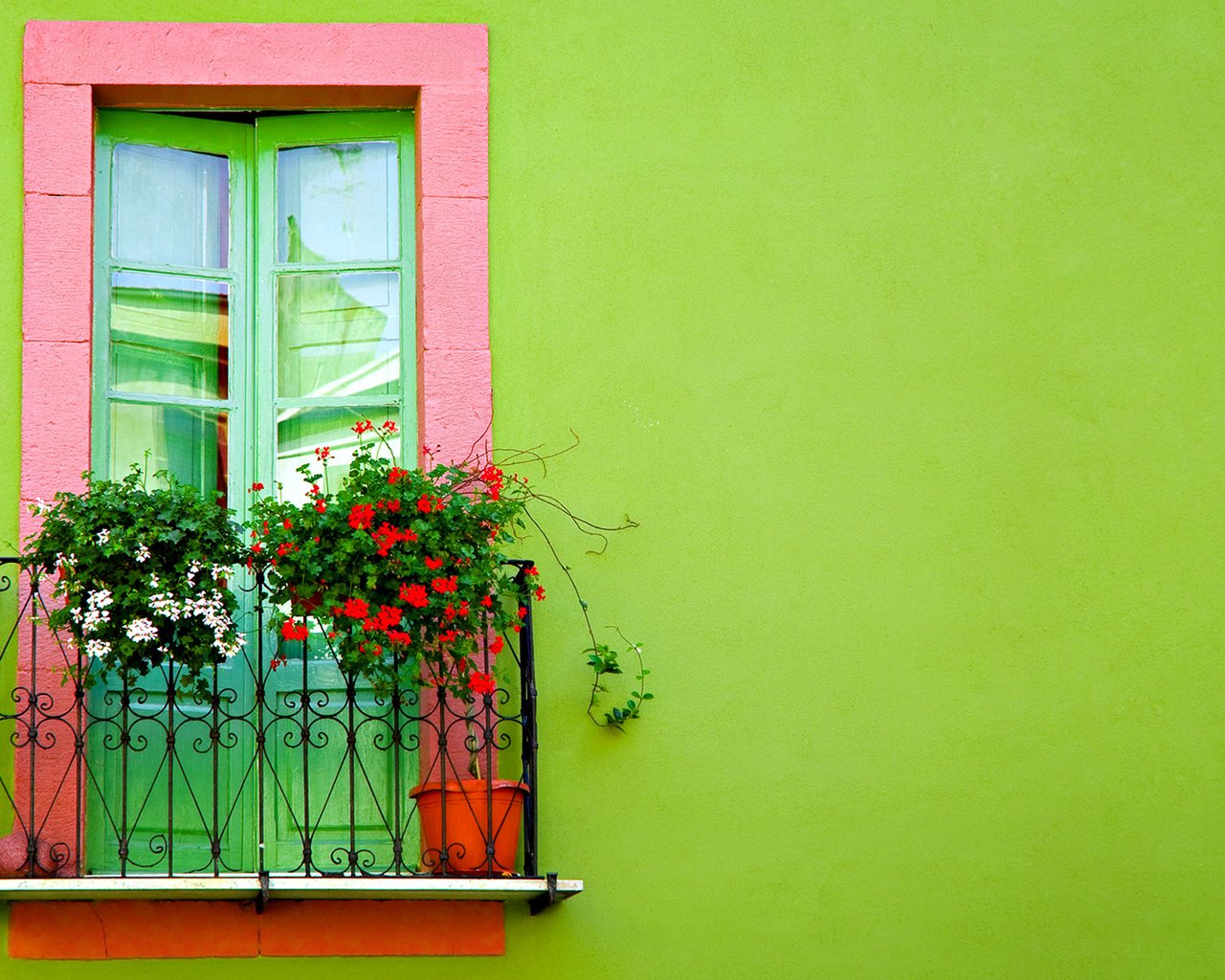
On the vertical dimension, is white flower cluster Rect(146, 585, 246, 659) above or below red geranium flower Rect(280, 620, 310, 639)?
above

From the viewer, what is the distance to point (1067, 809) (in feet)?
19.4

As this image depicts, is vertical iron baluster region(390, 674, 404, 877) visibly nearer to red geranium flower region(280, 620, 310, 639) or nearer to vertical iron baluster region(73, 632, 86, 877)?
red geranium flower region(280, 620, 310, 639)

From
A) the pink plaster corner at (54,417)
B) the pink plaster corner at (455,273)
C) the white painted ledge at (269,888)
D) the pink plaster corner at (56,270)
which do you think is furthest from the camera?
the pink plaster corner at (455,273)

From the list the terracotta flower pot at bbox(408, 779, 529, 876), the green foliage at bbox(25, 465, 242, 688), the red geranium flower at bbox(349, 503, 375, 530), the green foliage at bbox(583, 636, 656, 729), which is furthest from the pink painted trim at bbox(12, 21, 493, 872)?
the terracotta flower pot at bbox(408, 779, 529, 876)

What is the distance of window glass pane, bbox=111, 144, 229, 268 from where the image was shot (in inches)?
247

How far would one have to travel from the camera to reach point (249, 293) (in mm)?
6262

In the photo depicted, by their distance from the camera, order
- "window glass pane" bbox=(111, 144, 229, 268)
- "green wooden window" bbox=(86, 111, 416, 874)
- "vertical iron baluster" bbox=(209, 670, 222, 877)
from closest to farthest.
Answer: "vertical iron baluster" bbox=(209, 670, 222, 877)
"green wooden window" bbox=(86, 111, 416, 874)
"window glass pane" bbox=(111, 144, 229, 268)

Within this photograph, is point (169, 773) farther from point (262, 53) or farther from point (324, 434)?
point (262, 53)

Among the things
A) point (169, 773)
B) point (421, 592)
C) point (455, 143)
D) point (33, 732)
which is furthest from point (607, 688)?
point (455, 143)

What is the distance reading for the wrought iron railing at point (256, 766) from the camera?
18.2 feet

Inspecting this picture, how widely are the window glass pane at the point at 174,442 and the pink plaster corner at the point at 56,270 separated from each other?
0.26 m

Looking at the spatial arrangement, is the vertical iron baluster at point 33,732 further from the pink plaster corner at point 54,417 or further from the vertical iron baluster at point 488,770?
the vertical iron baluster at point 488,770

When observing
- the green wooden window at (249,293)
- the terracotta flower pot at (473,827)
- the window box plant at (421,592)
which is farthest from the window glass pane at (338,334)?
the terracotta flower pot at (473,827)

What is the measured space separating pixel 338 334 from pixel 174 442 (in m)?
0.60
